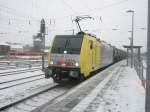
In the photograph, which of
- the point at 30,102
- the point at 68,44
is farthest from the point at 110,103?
the point at 68,44

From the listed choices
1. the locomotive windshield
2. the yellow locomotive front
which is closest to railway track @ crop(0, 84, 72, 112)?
the yellow locomotive front

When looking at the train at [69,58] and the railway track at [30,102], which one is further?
the train at [69,58]

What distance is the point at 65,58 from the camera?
15.9 metres

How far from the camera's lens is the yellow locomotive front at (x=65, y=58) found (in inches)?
615

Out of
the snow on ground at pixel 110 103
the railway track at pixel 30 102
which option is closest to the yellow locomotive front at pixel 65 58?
the railway track at pixel 30 102

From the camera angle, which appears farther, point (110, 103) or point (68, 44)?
point (68, 44)

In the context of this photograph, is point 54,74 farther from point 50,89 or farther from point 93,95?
point 93,95

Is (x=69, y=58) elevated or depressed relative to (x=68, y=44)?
depressed

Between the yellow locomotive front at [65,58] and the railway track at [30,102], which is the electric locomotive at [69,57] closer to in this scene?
the yellow locomotive front at [65,58]

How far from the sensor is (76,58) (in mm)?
15664

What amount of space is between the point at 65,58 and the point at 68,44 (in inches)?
34.7

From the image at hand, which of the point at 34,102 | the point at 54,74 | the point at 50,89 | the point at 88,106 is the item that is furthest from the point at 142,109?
the point at 54,74

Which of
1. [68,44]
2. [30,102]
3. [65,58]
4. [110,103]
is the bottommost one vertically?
[30,102]

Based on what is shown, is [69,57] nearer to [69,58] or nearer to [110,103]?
[69,58]
